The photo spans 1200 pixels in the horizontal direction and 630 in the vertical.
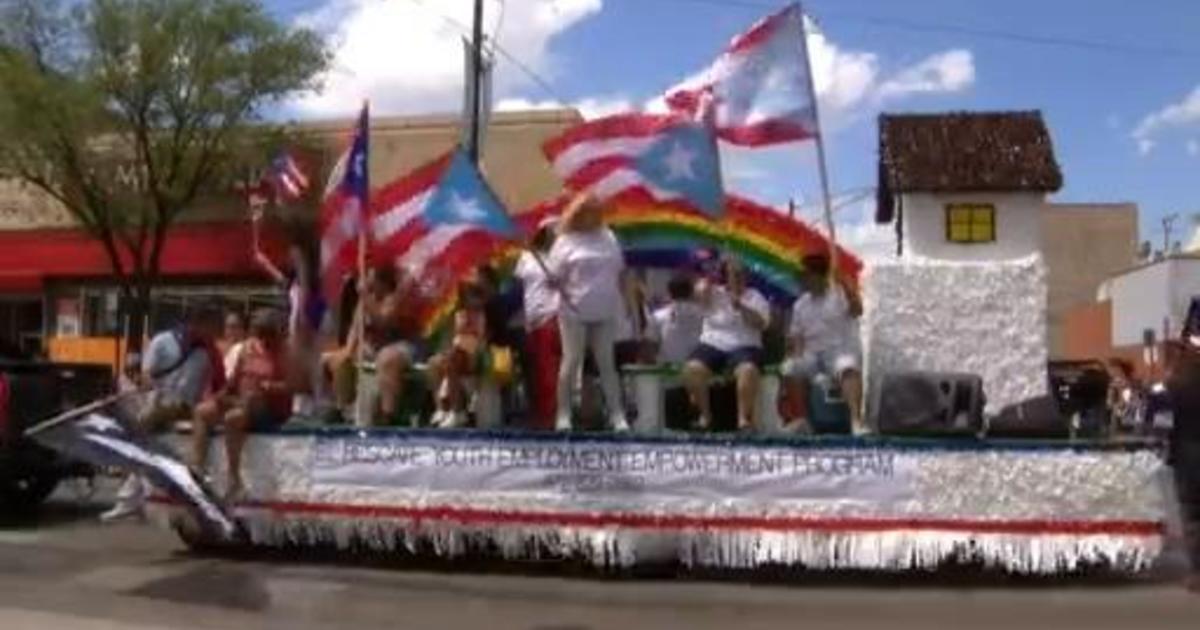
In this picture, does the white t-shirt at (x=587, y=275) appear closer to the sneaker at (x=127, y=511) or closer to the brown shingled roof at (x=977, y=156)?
the sneaker at (x=127, y=511)

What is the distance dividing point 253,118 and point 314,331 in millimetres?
18370

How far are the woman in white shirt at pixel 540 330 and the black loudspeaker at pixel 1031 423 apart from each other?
3.16 m

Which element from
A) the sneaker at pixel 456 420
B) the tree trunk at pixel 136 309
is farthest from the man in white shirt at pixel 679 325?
the tree trunk at pixel 136 309

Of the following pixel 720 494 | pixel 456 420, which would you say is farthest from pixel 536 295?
pixel 720 494

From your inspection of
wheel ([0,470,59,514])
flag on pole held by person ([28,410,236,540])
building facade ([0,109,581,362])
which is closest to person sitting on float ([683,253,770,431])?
flag on pole held by person ([28,410,236,540])

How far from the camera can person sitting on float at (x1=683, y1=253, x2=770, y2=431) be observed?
37.4 feet

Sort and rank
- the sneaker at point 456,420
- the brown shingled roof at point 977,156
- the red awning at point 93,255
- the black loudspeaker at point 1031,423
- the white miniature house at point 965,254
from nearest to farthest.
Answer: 1. the black loudspeaker at point 1031,423
2. the sneaker at point 456,420
3. the white miniature house at point 965,254
4. the brown shingled roof at point 977,156
5. the red awning at point 93,255

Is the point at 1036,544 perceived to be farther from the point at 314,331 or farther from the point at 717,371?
the point at 314,331

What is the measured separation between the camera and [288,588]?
413 inches

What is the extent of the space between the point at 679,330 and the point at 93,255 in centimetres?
2304

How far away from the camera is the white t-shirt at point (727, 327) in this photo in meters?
11.9

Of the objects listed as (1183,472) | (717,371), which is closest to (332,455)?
(717,371)

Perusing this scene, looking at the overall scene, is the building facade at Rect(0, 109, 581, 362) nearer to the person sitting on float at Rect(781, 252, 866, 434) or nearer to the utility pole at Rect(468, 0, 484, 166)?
the utility pole at Rect(468, 0, 484, 166)

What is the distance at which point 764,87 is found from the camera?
12195mm
